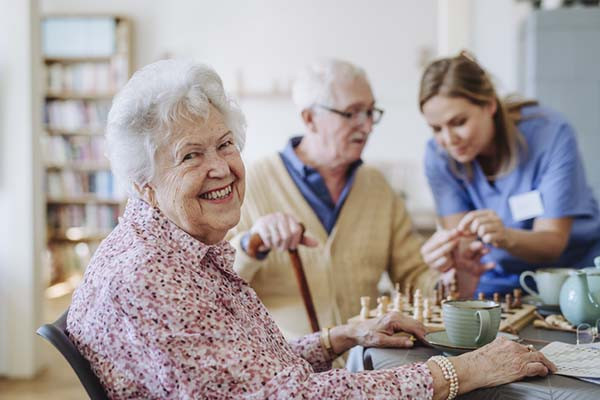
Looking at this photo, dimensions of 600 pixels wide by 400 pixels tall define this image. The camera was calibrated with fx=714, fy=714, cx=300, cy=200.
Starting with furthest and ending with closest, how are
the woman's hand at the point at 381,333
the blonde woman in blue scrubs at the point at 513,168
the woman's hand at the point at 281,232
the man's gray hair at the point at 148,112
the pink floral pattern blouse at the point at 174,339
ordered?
1. the blonde woman in blue scrubs at the point at 513,168
2. the woman's hand at the point at 281,232
3. the woman's hand at the point at 381,333
4. the man's gray hair at the point at 148,112
5. the pink floral pattern blouse at the point at 174,339

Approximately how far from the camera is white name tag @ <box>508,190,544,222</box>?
84.9 inches

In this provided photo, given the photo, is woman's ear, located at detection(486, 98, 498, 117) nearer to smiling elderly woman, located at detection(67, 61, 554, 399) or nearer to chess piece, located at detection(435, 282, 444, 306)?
chess piece, located at detection(435, 282, 444, 306)

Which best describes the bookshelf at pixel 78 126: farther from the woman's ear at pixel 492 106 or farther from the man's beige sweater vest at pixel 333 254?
the woman's ear at pixel 492 106

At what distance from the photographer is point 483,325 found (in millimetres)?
1304

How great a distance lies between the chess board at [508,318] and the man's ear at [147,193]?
57cm

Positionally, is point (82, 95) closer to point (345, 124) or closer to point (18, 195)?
point (18, 195)

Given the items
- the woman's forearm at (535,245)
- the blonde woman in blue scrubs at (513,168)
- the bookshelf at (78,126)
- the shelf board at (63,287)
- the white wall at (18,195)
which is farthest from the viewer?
the bookshelf at (78,126)

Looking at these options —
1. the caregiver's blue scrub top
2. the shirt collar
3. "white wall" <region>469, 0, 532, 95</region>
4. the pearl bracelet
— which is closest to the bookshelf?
"white wall" <region>469, 0, 532, 95</region>

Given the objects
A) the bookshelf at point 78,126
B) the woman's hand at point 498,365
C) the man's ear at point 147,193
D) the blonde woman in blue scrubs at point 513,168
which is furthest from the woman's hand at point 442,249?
the bookshelf at point 78,126

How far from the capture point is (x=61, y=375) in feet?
13.1

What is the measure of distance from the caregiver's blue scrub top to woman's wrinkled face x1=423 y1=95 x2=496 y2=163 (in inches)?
3.7

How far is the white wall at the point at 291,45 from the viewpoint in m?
6.62

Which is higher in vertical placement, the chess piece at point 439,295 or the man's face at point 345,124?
the man's face at point 345,124

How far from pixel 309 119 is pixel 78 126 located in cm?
495
